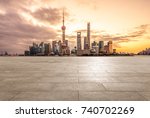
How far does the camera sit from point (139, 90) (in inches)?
316

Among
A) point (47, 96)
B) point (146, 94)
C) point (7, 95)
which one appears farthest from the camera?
point (146, 94)

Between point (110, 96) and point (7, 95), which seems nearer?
point (110, 96)

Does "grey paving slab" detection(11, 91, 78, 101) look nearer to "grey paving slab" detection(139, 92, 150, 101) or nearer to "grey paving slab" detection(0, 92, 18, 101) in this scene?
"grey paving slab" detection(0, 92, 18, 101)

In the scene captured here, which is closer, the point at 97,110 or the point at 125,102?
the point at 97,110

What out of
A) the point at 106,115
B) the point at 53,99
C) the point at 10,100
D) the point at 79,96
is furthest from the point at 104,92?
the point at 10,100

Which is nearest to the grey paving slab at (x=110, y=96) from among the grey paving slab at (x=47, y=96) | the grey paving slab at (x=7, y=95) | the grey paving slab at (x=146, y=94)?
the grey paving slab at (x=146, y=94)

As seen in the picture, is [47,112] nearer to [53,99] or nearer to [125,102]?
[53,99]

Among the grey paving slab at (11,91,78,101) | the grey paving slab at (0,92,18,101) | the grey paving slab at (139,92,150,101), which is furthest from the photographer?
the grey paving slab at (139,92,150,101)

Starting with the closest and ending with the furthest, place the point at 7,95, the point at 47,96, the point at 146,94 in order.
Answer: the point at 47,96, the point at 7,95, the point at 146,94

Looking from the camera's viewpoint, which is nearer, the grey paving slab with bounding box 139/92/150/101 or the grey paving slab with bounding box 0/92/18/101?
the grey paving slab with bounding box 0/92/18/101

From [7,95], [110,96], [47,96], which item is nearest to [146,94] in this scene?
[110,96]

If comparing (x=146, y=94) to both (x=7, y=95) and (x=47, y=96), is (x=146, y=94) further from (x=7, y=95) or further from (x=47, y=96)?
(x=7, y=95)

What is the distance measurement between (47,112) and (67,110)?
0.51 metres

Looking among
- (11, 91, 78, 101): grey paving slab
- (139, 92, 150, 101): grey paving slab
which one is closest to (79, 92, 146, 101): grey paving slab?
(139, 92, 150, 101): grey paving slab
